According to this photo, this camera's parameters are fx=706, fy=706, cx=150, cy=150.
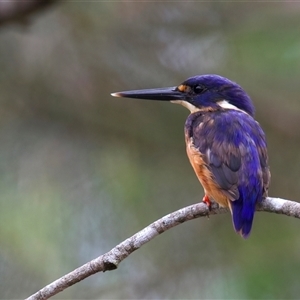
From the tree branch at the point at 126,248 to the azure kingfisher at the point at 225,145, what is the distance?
13cm

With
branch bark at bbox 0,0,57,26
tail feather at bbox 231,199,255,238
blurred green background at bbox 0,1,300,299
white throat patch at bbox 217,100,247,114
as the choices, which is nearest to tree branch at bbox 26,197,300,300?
tail feather at bbox 231,199,255,238

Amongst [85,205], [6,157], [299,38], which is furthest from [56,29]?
[299,38]

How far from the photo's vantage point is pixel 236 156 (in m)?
2.90

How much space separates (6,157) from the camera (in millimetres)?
4992

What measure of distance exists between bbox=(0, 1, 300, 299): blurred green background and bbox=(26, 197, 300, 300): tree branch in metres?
1.78

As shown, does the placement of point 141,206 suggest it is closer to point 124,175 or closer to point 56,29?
point 124,175

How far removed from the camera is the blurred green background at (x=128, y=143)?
4.54 m

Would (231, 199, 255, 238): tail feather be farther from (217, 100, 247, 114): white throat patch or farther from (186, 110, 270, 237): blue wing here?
(217, 100, 247, 114): white throat patch

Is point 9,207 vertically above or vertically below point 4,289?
above

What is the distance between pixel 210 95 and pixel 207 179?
654 millimetres

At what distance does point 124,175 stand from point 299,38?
1.51 metres

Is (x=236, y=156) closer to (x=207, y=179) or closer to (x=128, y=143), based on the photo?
(x=207, y=179)

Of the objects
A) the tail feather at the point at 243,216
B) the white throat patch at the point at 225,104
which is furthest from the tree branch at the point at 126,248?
the white throat patch at the point at 225,104

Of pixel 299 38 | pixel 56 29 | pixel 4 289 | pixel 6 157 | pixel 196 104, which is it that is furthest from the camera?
pixel 56 29
